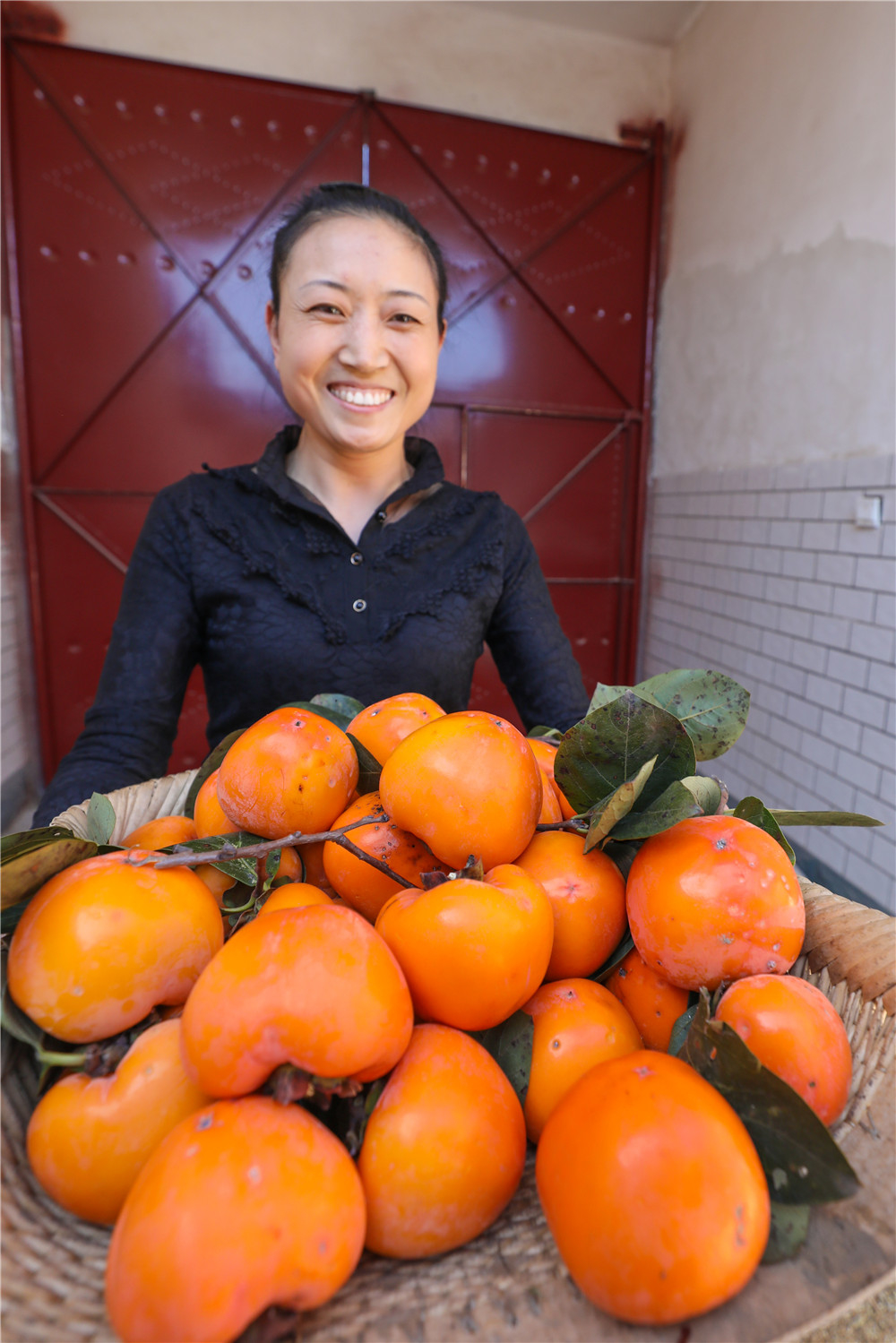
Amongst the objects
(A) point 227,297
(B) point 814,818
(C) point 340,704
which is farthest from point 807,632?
(A) point 227,297

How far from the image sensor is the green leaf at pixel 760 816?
0.58 meters

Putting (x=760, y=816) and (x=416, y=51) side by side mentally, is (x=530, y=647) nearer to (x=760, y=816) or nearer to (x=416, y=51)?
(x=760, y=816)

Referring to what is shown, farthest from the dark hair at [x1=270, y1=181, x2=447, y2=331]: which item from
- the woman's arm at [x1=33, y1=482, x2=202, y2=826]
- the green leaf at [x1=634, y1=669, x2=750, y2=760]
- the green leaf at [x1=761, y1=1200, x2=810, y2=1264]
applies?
the green leaf at [x1=761, y1=1200, x2=810, y2=1264]

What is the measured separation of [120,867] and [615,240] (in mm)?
3337

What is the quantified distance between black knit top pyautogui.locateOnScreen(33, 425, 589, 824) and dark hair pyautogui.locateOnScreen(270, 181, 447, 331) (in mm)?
319

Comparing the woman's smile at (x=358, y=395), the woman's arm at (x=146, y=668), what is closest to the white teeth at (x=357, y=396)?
the woman's smile at (x=358, y=395)

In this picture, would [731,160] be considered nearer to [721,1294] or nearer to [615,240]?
[615,240]

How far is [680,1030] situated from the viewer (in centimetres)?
47

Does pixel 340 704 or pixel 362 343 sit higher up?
pixel 362 343

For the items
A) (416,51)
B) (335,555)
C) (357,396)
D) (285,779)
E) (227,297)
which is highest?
(416,51)

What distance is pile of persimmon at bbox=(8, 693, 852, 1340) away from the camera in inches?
12.9

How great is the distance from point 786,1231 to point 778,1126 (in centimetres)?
5

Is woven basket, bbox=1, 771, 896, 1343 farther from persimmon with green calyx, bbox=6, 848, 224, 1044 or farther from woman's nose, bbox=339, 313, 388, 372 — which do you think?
woman's nose, bbox=339, 313, 388, 372

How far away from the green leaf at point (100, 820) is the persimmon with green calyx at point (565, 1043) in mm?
367
